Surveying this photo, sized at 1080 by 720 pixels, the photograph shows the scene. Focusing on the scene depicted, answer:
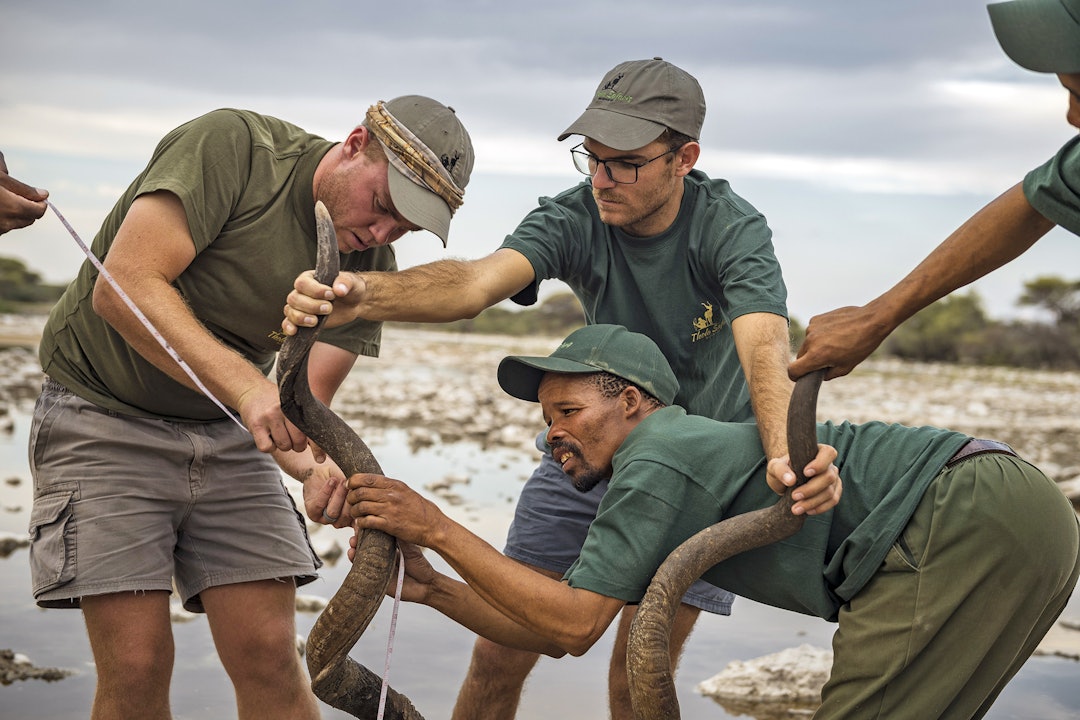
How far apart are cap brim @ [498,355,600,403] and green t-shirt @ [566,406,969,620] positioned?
295 mm

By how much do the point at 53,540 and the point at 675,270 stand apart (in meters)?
2.49

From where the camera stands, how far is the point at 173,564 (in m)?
4.38

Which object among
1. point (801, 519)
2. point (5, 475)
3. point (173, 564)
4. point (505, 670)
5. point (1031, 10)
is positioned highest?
point (1031, 10)

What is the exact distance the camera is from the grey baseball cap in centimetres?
412

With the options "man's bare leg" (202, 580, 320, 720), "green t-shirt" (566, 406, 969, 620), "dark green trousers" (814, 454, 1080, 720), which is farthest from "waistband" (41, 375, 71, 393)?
"dark green trousers" (814, 454, 1080, 720)

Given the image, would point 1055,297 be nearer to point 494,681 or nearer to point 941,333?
point 941,333

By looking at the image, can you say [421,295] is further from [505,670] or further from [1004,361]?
[1004,361]

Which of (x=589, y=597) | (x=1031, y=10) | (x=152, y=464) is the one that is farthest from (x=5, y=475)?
(x=1031, y=10)

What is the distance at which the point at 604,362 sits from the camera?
3.96 meters

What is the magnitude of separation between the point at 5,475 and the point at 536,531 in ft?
24.3

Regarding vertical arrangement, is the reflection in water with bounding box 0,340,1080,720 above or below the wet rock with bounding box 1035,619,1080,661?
below

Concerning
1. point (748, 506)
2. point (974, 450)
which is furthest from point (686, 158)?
point (974, 450)

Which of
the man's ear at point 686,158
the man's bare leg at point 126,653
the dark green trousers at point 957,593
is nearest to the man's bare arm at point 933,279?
the dark green trousers at point 957,593

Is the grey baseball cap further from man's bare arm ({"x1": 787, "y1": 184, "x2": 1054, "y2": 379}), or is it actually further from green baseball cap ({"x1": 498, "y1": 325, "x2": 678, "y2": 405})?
man's bare arm ({"x1": 787, "y1": 184, "x2": 1054, "y2": 379})
